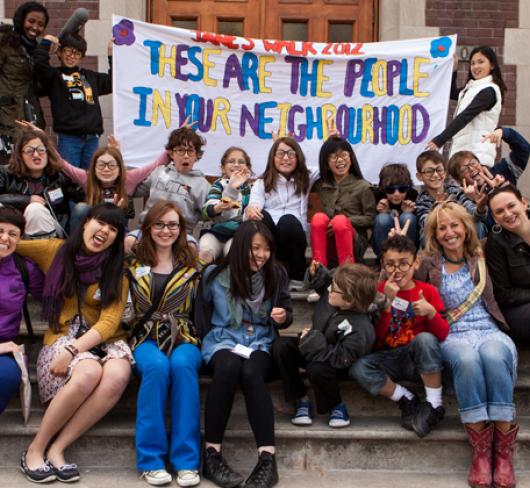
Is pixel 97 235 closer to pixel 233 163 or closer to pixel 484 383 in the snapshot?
pixel 233 163

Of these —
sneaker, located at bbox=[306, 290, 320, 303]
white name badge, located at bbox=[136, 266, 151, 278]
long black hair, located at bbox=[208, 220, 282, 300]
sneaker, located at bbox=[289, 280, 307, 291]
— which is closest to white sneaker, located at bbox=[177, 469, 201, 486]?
long black hair, located at bbox=[208, 220, 282, 300]

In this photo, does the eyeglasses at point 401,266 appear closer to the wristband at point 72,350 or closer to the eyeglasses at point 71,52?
the wristband at point 72,350

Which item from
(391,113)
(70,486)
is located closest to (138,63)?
(391,113)

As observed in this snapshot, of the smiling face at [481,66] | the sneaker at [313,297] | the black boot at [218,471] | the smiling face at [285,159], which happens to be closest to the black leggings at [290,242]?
the sneaker at [313,297]

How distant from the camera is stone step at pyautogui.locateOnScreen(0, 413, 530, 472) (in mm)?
3947

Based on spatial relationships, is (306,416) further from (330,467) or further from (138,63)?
(138,63)

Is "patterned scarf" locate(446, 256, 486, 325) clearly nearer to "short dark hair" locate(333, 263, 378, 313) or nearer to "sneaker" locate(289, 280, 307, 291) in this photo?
"short dark hair" locate(333, 263, 378, 313)

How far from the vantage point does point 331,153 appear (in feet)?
17.6

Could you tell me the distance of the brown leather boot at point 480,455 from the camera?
3738 millimetres

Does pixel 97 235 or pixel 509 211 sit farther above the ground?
pixel 509 211

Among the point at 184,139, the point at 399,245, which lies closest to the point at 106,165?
the point at 184,139

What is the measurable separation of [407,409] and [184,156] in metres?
2.37

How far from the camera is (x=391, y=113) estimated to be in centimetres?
626

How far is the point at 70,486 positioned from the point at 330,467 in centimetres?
133
